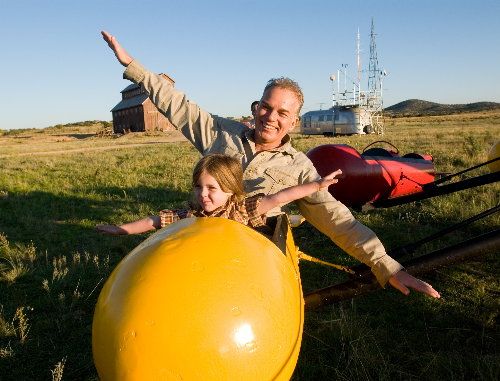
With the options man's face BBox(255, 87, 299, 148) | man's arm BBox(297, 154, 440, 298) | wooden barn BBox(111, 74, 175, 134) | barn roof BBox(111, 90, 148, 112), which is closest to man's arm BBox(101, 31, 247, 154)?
man's face BBox(255, 87, 299, 148)

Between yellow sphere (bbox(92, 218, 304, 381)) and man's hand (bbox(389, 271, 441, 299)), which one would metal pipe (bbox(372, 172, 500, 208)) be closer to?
man's hand (bbox(389, 271, 441, 299))

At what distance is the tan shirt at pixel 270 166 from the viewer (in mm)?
3074

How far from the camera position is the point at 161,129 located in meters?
56.5

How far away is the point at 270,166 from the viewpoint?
11.5 feet

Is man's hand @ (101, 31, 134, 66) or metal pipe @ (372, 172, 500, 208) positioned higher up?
man's hand @ (101, 31, 134, 66)

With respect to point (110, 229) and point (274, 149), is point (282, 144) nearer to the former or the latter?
point (274, 149)

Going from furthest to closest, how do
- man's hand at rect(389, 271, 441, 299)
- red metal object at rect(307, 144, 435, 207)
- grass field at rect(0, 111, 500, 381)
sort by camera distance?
red metal object at rect(307, 144, 435, 207), grass field at rect(0, 111, 500, 381), man's hand at rect(389, 271, 441, 299)

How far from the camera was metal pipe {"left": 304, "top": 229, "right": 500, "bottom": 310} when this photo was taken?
3.12 meters

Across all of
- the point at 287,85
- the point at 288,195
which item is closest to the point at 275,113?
the point at 287,85

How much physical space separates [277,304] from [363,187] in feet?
12.6

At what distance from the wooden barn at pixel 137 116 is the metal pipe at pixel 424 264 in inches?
2083

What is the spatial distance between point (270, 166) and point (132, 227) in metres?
1.14

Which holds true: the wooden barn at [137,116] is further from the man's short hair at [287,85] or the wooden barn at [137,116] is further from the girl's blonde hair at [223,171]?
the girl's blonde hair at [223,171]

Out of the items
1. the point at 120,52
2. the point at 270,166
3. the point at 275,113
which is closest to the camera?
the point at 275,113
